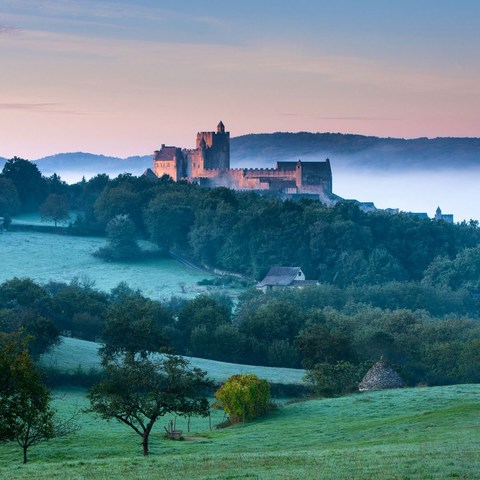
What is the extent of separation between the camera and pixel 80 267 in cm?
11356

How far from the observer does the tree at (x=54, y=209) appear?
129125 mm

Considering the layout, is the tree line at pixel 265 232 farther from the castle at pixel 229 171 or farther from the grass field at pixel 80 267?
the castle at pixel 229 171

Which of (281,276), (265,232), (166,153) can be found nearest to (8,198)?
(265,232)

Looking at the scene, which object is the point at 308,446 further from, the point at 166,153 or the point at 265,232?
the point at 166,153

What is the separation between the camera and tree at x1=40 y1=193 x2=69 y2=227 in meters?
129

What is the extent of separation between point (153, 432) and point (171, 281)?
6351 centimetres

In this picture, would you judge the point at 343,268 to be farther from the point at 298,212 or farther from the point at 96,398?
the point at 96,398

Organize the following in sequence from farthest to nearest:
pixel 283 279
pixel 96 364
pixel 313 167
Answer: pixel 313 167, pixel 283 279, pixel 96 364

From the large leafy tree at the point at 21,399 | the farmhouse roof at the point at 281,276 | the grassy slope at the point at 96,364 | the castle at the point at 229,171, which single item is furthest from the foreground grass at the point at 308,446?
the castle at the point at 229,171

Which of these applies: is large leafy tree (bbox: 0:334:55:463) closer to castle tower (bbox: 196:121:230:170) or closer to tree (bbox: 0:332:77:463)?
tree (bbox: 0:332:77:463)

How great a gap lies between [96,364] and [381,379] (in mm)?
15540

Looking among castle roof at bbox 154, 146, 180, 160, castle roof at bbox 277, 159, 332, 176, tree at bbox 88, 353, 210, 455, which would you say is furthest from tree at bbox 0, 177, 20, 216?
tree at bbox 88, 353, 210, 455

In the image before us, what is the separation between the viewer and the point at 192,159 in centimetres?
18650

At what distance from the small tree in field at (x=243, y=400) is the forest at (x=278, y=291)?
270 inches
